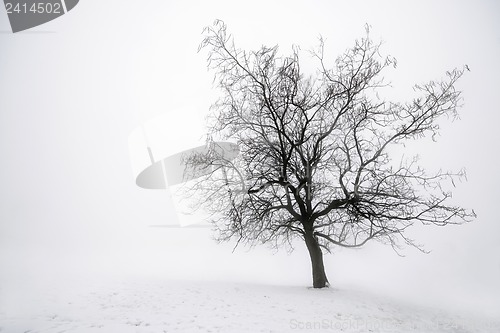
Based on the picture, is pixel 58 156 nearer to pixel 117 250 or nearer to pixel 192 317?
pixel 117 250

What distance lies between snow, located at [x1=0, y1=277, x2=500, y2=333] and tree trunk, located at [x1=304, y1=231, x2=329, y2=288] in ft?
2.68

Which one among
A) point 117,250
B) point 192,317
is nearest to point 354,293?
point 192,317

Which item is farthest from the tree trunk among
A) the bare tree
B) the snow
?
the snow

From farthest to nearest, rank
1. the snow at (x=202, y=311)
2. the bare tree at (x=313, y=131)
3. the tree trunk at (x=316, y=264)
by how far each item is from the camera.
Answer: the tree trunk at (x=316, y=264) < the bare tree at (x=313, y=131) < the snow at (x=202, y=311)

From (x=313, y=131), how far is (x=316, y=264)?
18.9 ft

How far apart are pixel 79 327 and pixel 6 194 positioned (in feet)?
214

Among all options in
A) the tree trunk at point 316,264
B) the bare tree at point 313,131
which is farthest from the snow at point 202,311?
the bare tree at point 313,131

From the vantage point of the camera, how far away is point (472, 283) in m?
23.2

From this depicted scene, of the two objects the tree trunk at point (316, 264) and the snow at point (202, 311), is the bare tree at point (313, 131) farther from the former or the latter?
the snow at point (202, 311)

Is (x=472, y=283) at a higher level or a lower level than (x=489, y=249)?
lower

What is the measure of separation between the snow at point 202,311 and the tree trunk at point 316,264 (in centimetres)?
82

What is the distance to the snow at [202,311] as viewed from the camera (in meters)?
7.26

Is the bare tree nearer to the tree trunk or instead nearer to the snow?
the tree trunk

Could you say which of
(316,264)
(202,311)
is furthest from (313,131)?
(202,311)
